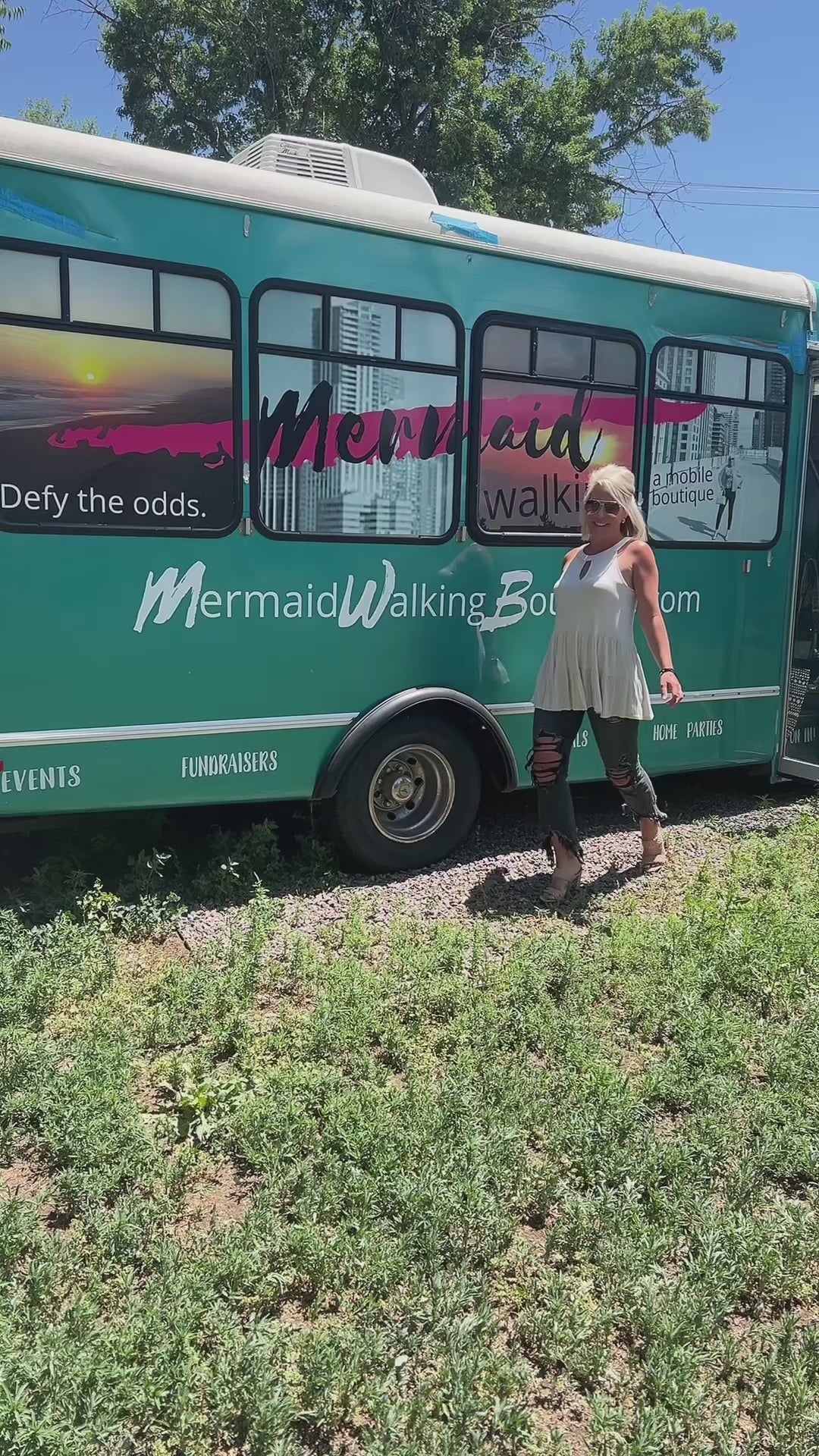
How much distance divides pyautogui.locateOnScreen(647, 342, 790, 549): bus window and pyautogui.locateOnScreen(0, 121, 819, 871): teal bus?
0.02m

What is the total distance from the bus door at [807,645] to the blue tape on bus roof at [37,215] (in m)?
4.22

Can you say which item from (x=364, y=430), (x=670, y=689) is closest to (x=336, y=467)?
(x=364, y=430)

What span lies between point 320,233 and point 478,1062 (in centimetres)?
343

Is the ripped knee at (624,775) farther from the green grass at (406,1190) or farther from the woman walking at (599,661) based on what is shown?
the green grass at (406,1190)

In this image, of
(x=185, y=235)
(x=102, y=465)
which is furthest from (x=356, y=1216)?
(x=185, y=235)

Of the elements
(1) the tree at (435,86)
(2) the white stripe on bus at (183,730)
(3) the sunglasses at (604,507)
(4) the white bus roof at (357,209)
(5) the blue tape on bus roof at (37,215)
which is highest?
(1) the tree at (435,86)

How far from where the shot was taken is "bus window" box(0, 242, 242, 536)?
13.3 feet

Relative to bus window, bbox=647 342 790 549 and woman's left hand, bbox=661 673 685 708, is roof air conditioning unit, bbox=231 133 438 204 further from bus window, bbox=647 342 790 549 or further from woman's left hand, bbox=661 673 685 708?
woman's left hand, bbox=661 673 685 708

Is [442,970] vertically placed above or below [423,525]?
below

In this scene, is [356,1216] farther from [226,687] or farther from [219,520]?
[219,520]

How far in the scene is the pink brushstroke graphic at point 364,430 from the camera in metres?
4.27

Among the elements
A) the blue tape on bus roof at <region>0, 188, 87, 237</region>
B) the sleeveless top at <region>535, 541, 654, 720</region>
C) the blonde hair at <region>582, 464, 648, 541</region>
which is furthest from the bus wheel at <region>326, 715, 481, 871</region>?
the blue tape on bus roof at <region>0, 188, 87, 237</region>

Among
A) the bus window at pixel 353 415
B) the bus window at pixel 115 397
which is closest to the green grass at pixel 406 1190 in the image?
the bus window at pixel 115 397

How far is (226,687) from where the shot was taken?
4.66 metres
